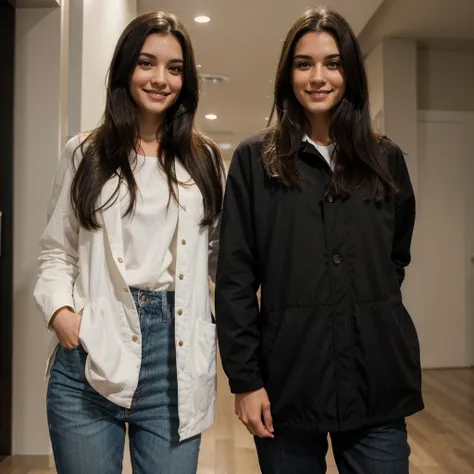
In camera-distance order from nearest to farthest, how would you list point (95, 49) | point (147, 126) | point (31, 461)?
point (147, 126), point (31, 461), point (95, 49)

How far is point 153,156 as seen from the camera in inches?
56.9

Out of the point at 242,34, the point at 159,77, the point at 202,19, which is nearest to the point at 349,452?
the point at 159,77

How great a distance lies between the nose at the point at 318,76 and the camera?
1293mm

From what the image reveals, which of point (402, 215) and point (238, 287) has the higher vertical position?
point (402, 215)

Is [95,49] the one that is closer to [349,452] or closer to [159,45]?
[159,45]

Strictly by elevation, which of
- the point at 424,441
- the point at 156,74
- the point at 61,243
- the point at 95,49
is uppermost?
the point at 95,49

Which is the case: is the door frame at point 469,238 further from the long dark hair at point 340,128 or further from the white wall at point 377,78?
the long dark hair at point 340,128

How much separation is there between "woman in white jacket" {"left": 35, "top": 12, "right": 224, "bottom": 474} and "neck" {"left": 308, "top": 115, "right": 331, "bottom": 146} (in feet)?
0.83

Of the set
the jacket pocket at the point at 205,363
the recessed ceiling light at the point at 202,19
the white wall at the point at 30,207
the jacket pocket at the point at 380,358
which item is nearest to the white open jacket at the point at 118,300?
the jacket pocket at the point at 205,363

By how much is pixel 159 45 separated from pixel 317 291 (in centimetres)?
64

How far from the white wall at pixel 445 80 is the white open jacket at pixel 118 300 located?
434 centimetres

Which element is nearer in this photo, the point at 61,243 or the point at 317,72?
the point at 317,72

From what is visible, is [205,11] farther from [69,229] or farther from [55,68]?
[69,229]

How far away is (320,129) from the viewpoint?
54.6 inches
